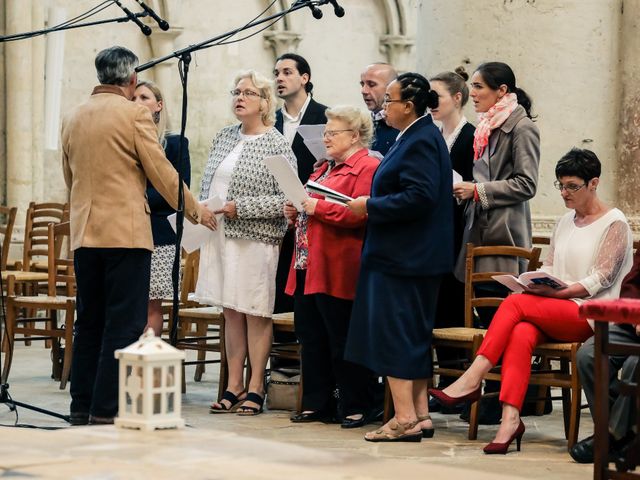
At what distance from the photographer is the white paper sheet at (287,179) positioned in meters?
6.09

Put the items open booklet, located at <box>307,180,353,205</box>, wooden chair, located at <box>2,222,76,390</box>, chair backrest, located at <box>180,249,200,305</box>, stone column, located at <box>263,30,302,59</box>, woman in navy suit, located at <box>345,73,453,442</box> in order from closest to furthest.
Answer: woman in navy suit, located at <box>345,73,453,442</box>
open booklet, located at <box>307,180,353,205</box>
wooden chair, located at <box>2,222,76,390</box>
chair backrest, located at <box>180,249,200,305</box>
stone column, located at <box>263,30,302,59</box>

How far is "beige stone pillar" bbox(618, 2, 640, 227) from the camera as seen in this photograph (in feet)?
25.1

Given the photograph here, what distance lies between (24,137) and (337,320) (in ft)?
21.8

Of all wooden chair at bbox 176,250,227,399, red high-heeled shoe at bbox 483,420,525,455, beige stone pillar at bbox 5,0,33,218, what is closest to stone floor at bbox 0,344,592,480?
red high-heeled shoe at bbox 483,420,525,455

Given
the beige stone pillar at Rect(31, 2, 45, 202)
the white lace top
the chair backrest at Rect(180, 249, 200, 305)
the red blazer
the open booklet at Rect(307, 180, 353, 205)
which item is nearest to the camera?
the white lace top

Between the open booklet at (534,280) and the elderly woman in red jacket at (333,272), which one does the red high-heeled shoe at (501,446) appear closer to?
the open booklet at (534,280)

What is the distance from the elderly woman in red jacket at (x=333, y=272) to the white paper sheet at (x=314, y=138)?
0.41ft

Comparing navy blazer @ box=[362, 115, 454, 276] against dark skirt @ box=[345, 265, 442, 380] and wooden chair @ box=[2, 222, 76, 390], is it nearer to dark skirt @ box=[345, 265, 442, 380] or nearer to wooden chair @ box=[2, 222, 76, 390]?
dark skirt @ box=[345, 265, 442, 380]

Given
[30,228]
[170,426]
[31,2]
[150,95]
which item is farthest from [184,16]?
[170,426]

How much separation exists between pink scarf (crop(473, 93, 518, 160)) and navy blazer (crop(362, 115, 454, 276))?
63 centimetres

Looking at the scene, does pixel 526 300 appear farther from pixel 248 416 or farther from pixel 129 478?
pixel 129 478

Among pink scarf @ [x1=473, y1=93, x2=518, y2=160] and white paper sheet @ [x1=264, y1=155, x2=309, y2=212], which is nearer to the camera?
white paper sheet @ [x1=264, y1=155, x2=309, y2=212]

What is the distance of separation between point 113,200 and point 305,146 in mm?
1454

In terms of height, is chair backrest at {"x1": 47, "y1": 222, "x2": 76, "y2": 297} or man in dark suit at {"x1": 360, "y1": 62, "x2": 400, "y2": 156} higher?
man in dark suit at {"x1": 360, "y1": 62, "x2": 400, "y2": 156}
